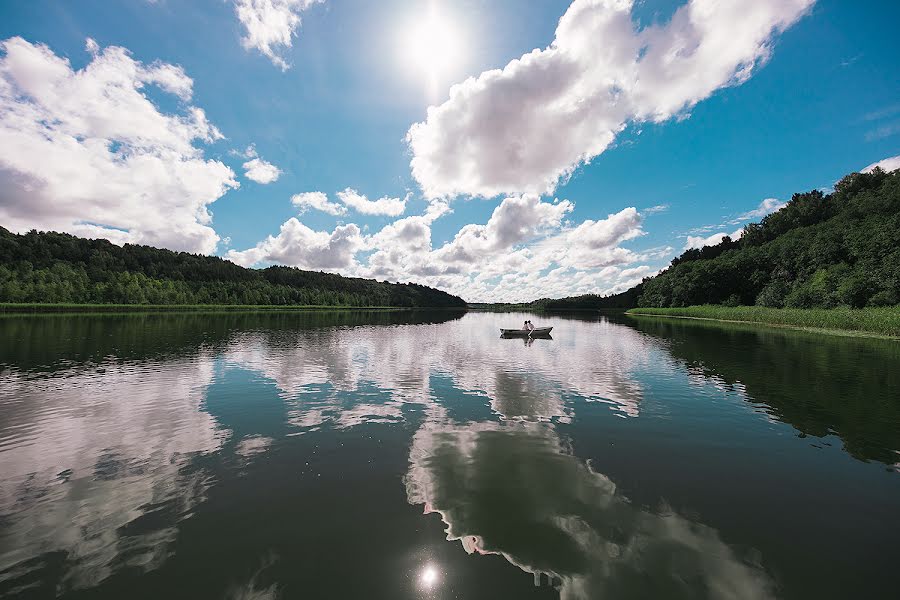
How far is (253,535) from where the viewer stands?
8.95 meters

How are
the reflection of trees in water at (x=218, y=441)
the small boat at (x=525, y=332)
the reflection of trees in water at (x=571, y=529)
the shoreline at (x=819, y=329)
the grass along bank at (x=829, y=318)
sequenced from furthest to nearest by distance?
1. the small boat at (x=525, y=332)
2. the grass along bank at (x=829, y=318)
3. the shoreline at (x=819, y=329)
4. the reflection of trees in water at (x=218, y=441)
5. the reflection of trees in water at (x=571, y=529)

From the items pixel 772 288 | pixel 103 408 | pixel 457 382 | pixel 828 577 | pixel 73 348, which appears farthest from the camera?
pixel 772 288

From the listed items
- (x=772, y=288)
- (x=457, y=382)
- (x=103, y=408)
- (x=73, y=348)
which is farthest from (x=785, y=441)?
(x=772, y=288)

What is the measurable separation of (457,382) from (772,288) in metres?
143

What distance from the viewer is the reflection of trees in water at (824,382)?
17.0m

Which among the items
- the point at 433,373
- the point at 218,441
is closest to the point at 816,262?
the point at 433,373

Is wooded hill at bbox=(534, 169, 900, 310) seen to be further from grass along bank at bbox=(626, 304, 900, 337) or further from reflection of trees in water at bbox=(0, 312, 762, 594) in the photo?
reflection of trees in water at bbox=(0, 312, 762, 594)

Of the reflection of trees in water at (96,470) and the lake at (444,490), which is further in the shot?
the reflection of trees in water at (96,470)

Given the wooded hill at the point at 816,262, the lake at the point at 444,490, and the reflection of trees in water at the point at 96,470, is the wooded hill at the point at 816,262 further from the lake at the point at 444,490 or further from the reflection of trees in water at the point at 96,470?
the reflection of trees in water at the point at 96,470

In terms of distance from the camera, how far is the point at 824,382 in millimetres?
26625

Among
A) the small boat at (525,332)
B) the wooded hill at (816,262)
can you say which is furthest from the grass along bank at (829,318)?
the small boat at (525,332)

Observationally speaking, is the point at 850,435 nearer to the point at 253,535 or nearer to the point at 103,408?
the point at 253,535

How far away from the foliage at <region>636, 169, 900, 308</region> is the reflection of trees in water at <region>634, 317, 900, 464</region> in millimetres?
52376

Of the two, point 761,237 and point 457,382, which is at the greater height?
point 761,237
